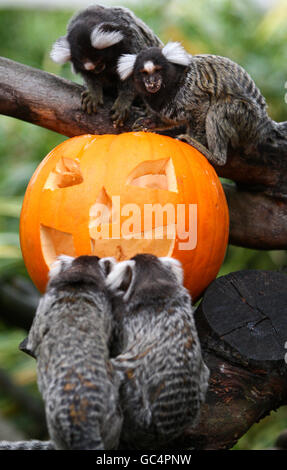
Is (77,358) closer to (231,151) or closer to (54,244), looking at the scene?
(54,244)

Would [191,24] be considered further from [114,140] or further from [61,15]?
[114,140]

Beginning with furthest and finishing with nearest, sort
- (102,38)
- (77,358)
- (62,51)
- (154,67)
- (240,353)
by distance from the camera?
(62,51)
(102,38)
(154,67)
(240,353)
(77,358)

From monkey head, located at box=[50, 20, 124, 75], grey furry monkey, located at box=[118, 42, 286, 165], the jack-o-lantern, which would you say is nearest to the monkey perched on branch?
the jack-o-lantern

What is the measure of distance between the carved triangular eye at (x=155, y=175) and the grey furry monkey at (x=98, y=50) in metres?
0.73

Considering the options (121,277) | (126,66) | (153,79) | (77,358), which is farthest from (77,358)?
(126,66)

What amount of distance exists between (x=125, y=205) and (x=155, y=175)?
328 millimetres

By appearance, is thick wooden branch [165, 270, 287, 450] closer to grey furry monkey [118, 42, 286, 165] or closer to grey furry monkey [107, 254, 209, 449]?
grey furry monkey [107, 254, 209, 449]

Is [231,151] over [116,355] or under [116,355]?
over

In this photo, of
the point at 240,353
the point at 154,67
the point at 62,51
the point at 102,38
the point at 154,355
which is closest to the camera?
the point at 154,355

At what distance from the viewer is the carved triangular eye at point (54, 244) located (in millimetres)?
2996

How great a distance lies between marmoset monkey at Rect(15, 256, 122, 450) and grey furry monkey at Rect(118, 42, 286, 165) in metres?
1.40

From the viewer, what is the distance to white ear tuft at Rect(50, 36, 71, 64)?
3.73 m

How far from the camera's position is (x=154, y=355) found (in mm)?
2332

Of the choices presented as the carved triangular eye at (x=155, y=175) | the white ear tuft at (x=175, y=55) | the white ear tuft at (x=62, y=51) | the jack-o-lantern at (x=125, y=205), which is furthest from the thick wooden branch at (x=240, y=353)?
the white ear tuft at (x=62, y=51)
